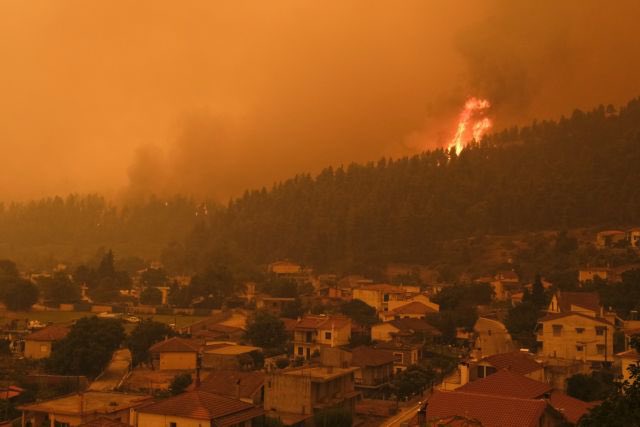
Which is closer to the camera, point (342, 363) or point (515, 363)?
point (515, 363)

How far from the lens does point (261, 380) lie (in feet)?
93.9

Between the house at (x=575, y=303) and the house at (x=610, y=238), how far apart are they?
2524 cm

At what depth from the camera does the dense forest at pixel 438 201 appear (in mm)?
76125

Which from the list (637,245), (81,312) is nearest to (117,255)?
(81,312)

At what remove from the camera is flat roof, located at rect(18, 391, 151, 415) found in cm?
2384

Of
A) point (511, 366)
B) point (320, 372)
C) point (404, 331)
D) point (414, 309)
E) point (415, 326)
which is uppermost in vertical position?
point (414, 309)

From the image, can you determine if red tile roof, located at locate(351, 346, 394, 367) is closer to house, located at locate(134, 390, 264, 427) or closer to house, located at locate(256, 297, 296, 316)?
house, located at locate(134, 390, 264, 427)

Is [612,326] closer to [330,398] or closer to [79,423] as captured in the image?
[330,398]

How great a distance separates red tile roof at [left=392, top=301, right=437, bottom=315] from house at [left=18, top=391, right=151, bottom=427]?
76.7 ft

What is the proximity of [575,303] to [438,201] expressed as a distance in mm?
45429

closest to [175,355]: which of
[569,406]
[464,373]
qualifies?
[464,373]

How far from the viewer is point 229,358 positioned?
116ft

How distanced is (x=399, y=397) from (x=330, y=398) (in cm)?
450

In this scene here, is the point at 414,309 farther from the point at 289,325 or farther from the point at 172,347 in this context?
the point at 172,347
